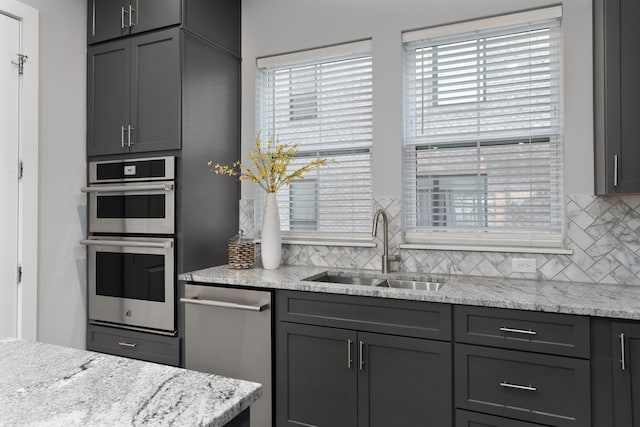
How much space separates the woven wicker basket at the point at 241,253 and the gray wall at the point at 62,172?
1.07 m

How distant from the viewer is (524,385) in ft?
5.82

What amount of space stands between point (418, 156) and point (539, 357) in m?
1.38

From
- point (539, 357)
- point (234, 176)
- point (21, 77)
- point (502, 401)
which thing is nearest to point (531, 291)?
point (539, 357)

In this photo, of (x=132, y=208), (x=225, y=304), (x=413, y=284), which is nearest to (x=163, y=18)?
(x=132, y=208)

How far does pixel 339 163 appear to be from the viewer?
9.57 ft

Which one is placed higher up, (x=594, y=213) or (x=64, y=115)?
(x=64, y=115)

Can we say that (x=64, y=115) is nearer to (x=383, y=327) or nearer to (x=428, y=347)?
(x=383, y=327)

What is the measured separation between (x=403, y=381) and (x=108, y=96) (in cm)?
256

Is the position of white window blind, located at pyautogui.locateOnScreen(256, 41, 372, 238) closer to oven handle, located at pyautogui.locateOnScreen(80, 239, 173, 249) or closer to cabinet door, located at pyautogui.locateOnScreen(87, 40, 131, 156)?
oven handle, located at pyautogui.locateOnScreen(80, 239, 173, 249)

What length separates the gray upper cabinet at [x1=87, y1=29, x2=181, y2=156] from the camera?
265cm

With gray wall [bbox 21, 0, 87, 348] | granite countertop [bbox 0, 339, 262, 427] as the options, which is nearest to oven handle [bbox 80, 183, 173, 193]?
gray wall [bbox 21, 0, 87, 348]

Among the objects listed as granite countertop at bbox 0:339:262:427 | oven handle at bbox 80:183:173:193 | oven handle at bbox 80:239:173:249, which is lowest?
granite countertop at bbox 0:339:262:427

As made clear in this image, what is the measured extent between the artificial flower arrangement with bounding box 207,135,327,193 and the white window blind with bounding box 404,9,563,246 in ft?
2.32

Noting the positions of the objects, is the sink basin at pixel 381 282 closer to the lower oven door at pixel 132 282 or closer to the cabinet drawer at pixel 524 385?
the cabinet drawer at pixel 524 385
